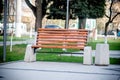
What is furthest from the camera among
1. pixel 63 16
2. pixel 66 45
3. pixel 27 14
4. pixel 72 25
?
pixel 27 14

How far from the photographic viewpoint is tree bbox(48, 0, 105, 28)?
34144mm

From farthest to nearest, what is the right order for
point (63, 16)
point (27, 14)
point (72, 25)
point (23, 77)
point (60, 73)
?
point (27, 14) < point (72, 25) < point (63, 16) < point (60, 73) < point (23, 77)

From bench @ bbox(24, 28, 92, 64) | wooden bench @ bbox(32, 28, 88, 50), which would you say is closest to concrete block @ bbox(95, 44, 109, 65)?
bench @ bbox(24, 28, 92, 64)

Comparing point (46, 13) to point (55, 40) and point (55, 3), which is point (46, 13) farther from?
point (55, 40)

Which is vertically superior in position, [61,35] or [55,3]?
[55,3]

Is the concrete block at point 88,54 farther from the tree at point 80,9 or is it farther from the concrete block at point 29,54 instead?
the tree at point 80,9

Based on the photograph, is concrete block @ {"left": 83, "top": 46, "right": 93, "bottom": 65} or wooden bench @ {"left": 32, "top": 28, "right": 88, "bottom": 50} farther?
wooden bench @ {"left": 32, "top": 28, "right": 88, "bottom": 50}

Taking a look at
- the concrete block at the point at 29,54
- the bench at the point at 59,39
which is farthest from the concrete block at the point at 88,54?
the concrete block at the point at 29,54

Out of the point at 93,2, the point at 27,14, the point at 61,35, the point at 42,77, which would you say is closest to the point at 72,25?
the point at 27,14

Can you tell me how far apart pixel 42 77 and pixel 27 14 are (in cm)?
7560

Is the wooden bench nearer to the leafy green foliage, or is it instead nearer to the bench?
the bench

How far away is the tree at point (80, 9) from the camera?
112 ft

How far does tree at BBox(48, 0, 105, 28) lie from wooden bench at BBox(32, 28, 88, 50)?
20738 millimetres

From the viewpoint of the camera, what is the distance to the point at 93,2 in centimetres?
3559
